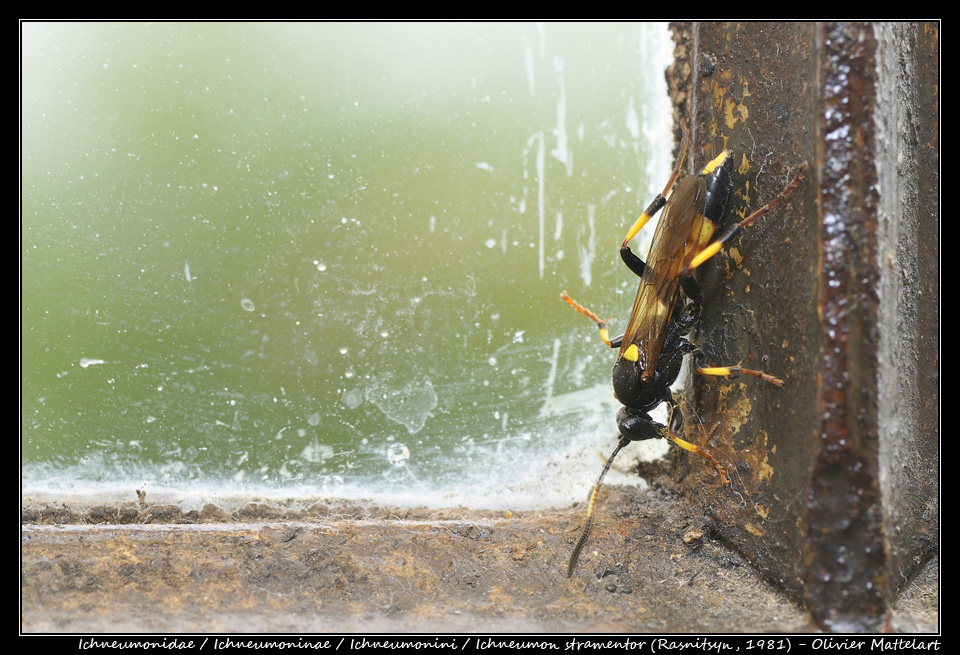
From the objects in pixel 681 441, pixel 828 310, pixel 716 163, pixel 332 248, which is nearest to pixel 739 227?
pixel 716 163

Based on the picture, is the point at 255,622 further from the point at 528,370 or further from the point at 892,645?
the point at 892,645

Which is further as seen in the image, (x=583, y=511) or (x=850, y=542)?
(x=583, y=511)

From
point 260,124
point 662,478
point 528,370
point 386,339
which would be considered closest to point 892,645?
point 662,478

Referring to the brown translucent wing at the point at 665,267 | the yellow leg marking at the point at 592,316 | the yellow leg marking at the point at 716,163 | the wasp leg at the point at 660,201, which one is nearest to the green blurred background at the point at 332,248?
the yellow leg marking at the point at 592,316

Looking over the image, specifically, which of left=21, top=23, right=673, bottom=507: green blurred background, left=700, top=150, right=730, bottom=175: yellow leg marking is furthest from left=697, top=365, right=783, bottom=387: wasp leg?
left=21, top=23, right=673, bottom=507: green blurred background

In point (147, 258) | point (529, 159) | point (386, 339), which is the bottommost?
point (386, 339)

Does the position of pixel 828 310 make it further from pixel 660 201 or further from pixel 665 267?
pixel 660 201

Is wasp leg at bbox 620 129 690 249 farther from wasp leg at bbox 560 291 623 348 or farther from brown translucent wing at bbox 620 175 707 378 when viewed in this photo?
wasp leg at bbox 560 291 623 348
